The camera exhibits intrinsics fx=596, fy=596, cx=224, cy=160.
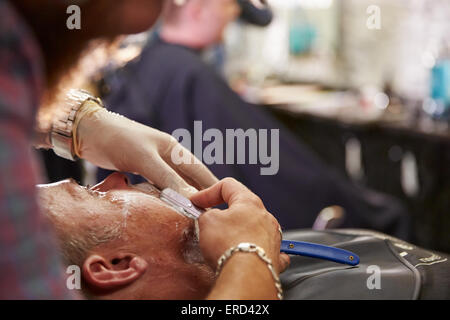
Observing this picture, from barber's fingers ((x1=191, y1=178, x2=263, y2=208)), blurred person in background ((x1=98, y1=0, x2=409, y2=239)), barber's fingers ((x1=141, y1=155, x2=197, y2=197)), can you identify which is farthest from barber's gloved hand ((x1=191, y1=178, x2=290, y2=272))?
blurred person in background ((x1=98, y1=0, x2=409, y2=239))

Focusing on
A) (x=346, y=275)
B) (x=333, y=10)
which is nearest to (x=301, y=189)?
(x=346, y=275)

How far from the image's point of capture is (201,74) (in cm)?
238

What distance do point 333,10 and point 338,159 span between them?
5.30 feet

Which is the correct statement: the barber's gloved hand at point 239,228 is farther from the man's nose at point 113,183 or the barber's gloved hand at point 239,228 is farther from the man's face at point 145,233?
the man's nose at point 113,183

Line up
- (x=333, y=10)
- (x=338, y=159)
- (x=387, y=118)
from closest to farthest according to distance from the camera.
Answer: (x=387, y=118)
(x=338, y=159)
(x=333, y=10)

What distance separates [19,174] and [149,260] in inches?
14.2

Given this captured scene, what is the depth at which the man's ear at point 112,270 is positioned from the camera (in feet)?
2.98

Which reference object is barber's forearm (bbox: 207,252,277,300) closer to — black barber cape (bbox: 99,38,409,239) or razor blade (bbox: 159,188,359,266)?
razor blade (bbox: 159,188,359,266)

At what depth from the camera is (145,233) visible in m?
0.96

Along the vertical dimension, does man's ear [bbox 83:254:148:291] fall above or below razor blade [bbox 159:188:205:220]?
below

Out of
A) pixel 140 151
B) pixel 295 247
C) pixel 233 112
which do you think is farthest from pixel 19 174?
pixel 233 112

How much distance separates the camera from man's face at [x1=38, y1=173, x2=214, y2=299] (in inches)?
36.4
